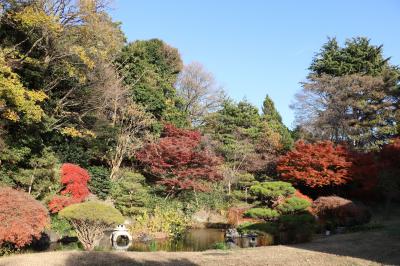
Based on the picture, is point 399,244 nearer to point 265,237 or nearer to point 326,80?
point 265,237

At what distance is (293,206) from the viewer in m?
14.8

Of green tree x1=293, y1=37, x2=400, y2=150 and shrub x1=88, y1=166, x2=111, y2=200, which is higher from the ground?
green tree x1=293, y1=37, x2=400, y2=150

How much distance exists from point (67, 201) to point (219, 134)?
524 inches

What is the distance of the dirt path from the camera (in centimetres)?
764

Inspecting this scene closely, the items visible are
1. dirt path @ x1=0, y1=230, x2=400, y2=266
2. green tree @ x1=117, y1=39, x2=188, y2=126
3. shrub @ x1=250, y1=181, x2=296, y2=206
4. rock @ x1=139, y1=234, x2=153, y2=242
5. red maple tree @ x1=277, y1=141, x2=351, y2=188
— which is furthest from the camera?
green tree @ x1=117, y1=39, x2=188, y2=126

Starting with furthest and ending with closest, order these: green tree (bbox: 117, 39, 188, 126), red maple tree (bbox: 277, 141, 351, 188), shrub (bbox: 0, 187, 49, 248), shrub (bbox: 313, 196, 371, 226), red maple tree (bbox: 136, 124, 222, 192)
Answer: green tree (bbox: 117, 39, 188, 126) → red maple tree (bbox: 136, 124, 222, 192) → red maple tree (bbox: 277, 141, 351, 188) → shrub (bbox: 313, 196, 371, 226) → shrub (bbox: 0, 187, 49, 248)

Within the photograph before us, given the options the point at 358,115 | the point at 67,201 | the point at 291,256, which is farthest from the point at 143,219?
the point at 358,115

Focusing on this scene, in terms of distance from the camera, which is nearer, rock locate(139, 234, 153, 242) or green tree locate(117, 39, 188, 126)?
rock locate(139, 234, 153, 242)

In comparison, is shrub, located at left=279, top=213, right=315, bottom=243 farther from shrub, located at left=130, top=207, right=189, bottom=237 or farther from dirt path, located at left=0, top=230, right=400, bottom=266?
shrub, located at left=130, top=207, right=189, bottom=237

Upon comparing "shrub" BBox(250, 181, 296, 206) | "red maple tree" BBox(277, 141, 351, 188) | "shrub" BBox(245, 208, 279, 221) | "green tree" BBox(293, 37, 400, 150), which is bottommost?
"shrub" BBox(245, 208, 279, 221)

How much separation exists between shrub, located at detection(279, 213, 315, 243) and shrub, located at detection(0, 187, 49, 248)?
741 centimetres

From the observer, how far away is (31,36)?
14688mm

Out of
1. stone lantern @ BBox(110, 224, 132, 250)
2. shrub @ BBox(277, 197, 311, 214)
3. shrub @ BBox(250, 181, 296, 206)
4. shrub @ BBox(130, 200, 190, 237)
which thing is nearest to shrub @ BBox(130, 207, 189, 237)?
shrub @ BBox(130, 200, 190, 237)

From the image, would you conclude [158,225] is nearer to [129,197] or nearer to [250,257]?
[129,197]
